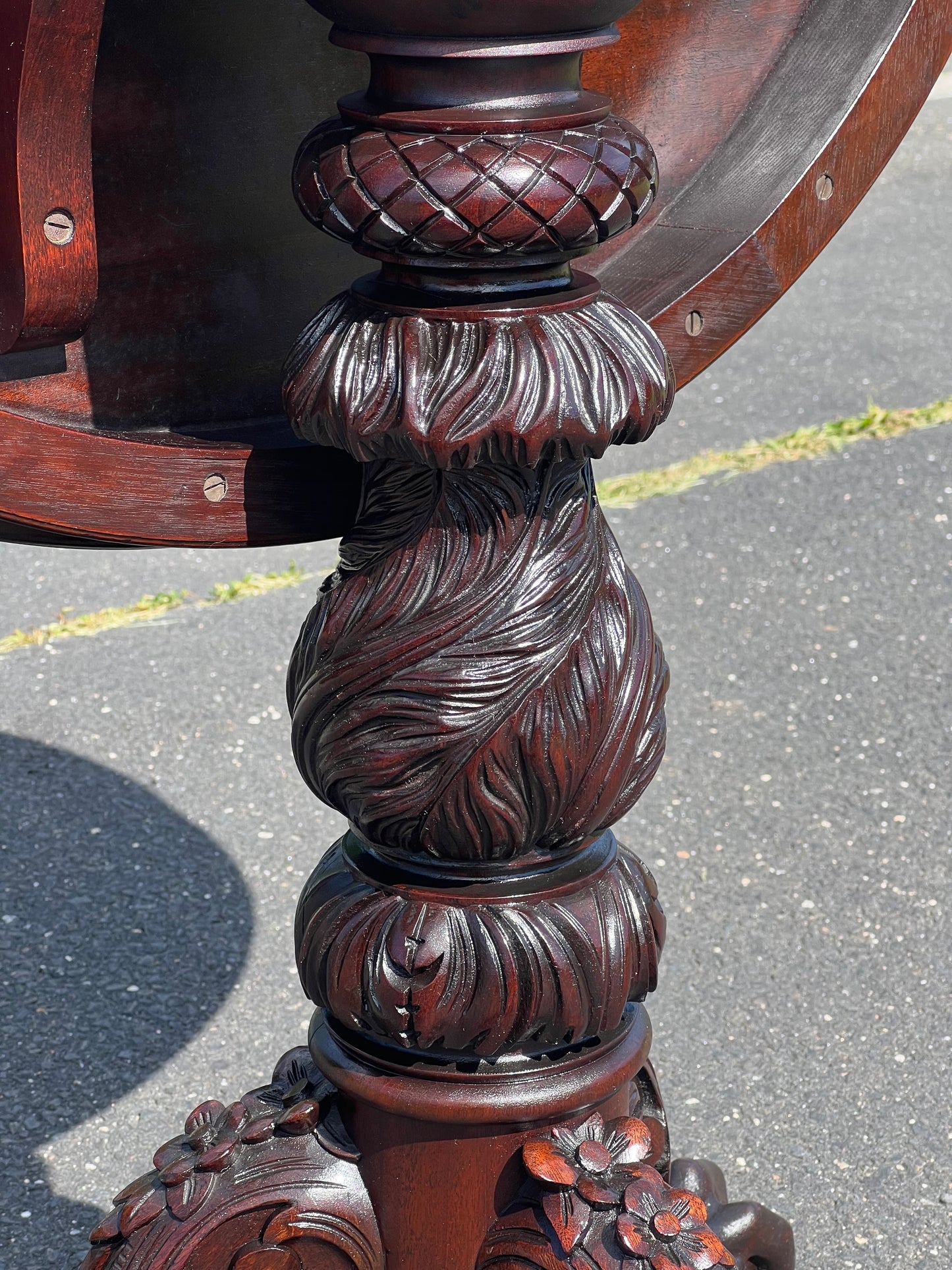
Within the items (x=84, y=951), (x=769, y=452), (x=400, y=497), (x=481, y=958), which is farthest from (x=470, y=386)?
(x=769, y=452)

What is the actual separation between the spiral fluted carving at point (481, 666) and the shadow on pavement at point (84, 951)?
29.1 inches

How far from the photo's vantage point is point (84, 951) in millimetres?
1755

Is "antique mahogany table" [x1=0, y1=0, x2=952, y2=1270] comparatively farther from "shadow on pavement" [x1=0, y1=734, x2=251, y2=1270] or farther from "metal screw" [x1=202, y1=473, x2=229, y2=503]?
"shadow on pavement" [x1=0, y1=734, x2=251, y2=1270]

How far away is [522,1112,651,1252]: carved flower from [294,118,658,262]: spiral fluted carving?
0.53 metres

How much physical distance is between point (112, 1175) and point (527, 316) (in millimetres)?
1002

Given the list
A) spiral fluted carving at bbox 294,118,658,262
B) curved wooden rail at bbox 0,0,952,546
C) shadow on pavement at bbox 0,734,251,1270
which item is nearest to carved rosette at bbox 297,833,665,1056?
curved wooden rail at bbox 0,0,952,546

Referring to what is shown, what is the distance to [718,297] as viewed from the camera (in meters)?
1.08

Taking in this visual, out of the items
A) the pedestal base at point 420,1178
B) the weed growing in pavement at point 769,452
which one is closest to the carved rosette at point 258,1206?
the pedestal base at point 420,1178

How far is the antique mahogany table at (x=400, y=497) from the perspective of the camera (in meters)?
0.80

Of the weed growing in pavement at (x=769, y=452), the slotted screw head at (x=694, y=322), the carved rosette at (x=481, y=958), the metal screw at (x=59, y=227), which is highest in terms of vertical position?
the metal screw at (x=59, y=227)

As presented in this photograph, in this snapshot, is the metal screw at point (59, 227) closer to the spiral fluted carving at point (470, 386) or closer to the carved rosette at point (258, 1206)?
the spiral fluted carving at point (470, 386)

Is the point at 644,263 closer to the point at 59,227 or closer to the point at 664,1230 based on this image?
the point at 59,227

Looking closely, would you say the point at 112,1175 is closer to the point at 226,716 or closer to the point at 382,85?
the point at 226,716

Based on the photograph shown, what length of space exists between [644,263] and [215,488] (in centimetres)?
39
